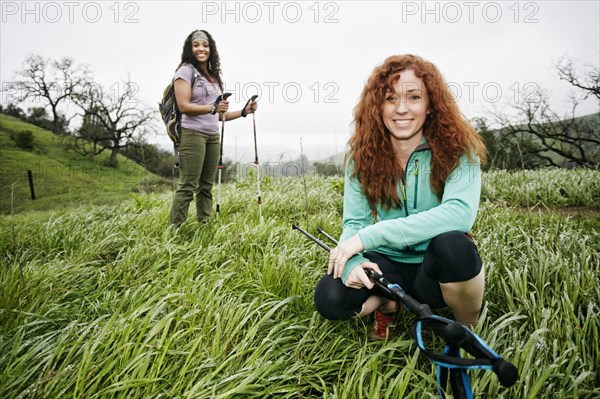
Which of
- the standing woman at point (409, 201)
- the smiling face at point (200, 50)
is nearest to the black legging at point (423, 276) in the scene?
the standing woman at point (409, 201)

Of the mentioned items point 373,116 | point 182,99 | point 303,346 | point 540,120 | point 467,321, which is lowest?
point 303,346

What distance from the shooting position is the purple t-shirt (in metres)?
3.38

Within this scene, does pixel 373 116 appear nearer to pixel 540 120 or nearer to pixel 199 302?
pixel 199 302

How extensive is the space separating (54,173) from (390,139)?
4350 centimetres

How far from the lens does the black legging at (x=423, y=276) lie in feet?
4.88

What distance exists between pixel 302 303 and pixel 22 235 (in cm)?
362

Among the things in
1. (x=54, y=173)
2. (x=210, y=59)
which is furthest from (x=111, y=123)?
(x=210, y=59)

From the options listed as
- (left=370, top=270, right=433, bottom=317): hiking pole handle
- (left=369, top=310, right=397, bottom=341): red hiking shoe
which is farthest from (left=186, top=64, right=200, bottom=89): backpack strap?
(left=369, top=310, right=397, bottom=341): red hiking shoe

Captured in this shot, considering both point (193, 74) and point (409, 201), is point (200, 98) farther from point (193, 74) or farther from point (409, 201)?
point (409, 201)

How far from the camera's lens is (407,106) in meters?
1.83

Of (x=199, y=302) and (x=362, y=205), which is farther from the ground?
(x=362, y=205)

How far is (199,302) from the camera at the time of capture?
1973mm

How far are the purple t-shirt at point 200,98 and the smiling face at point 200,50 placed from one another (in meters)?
0.17

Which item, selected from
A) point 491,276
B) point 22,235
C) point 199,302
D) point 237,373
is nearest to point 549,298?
point 491,276
